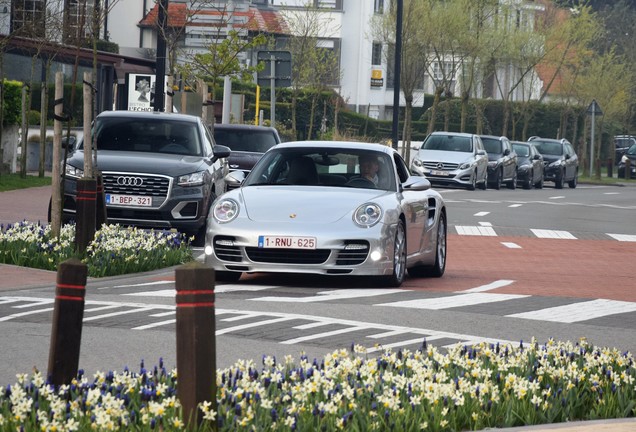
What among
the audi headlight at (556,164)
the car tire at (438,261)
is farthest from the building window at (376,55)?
the car tire at (438,261)

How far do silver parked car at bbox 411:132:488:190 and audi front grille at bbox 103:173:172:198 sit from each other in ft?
80.0

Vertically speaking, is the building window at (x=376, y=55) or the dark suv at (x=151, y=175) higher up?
the building window at (x=376, y=55)

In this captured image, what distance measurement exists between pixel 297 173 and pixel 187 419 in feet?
29.4

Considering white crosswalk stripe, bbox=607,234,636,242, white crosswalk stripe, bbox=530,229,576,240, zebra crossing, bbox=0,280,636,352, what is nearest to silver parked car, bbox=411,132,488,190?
white crosswalk stripe, bbox=530,229,576,240

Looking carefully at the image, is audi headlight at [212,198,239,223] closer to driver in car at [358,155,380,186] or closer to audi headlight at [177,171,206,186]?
driver in car at [358,155,380,186]

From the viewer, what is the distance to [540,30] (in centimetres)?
7338

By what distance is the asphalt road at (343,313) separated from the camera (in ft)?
32.7

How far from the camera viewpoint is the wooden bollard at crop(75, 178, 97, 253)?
15.7 metres

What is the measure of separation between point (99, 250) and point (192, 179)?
11.8 feet

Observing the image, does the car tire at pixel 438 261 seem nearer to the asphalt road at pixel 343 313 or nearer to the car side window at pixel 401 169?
the asphalt road at pixel 343 313

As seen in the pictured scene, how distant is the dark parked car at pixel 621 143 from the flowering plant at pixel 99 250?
74.7m

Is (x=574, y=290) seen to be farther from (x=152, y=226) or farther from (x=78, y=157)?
(x=78, y=157)

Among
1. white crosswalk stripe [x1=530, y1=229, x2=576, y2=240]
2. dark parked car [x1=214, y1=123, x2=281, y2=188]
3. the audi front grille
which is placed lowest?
white crosswalk stripe [x1=530, y1=229, x2=576, y2=240]

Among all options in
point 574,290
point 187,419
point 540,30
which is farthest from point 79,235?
point 540,30
